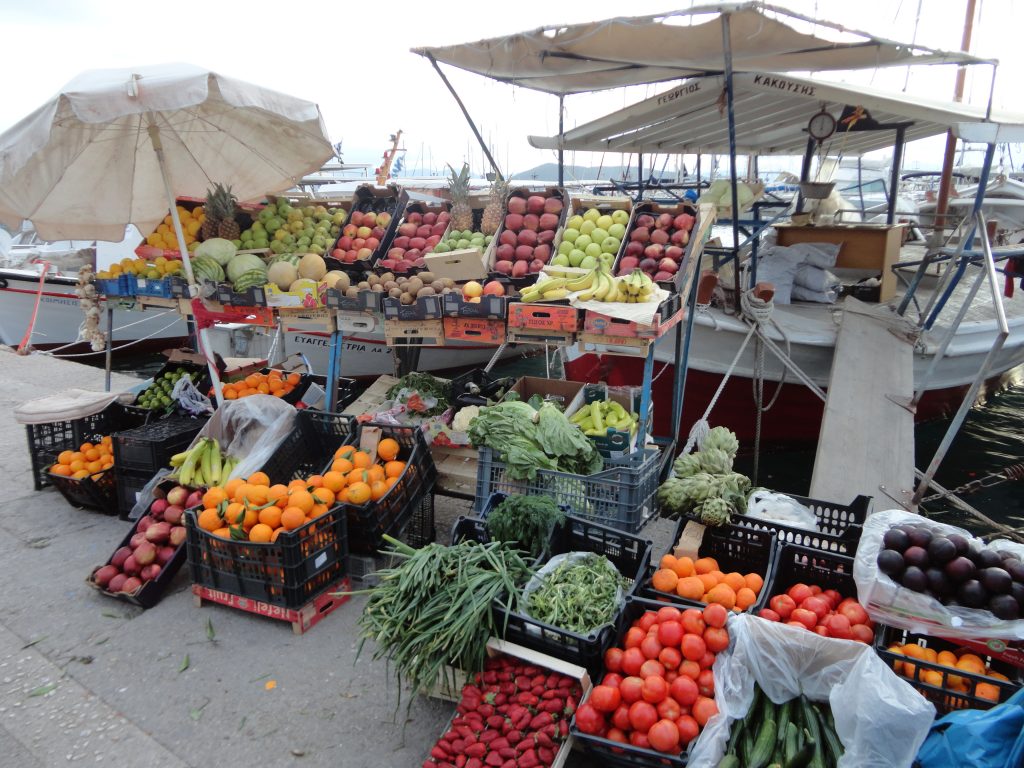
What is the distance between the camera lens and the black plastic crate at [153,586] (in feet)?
11.9

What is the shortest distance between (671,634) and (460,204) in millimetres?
4054

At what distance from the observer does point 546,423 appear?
393 cm

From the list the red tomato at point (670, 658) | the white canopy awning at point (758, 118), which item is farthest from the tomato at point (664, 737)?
the white canopy awning at point (758, 118)

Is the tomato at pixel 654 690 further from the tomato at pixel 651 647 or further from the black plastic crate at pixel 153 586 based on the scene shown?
the black plastic crate at pixel 153 586

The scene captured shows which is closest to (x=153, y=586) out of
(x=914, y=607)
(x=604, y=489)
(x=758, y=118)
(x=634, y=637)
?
(x=604, y=489)

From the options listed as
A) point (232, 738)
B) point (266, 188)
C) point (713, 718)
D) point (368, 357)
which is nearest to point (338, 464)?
point (232, 738)

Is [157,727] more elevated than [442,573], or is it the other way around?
[442,573]

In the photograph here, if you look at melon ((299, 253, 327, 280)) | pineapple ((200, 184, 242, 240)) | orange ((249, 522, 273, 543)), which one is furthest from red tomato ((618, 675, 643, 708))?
pineapple ((200, 184, 242, 240))

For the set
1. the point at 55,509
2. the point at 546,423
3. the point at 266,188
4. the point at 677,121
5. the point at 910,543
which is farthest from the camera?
the point at 677,121

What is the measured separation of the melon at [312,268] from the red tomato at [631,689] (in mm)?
3920

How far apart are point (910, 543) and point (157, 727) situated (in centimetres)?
329

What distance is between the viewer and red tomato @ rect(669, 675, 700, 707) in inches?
93.8

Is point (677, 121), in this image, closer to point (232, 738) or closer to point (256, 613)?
point (256, 613)

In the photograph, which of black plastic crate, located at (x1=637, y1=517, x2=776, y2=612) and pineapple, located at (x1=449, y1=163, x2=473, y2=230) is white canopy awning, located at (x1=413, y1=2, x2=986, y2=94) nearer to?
pineapple, located at (x1=449, y1=163, x2=473, y2=230)
